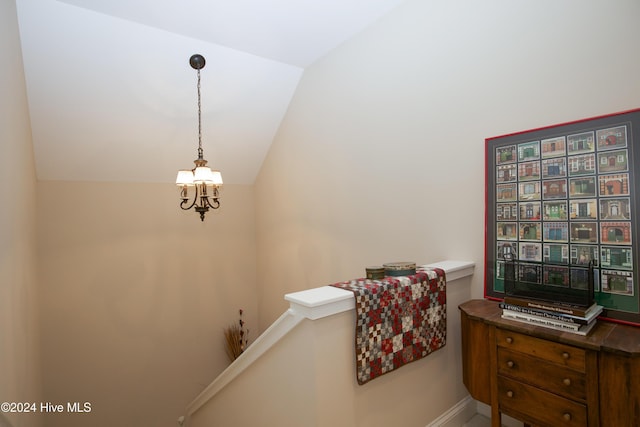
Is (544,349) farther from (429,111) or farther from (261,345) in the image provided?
(429,111)

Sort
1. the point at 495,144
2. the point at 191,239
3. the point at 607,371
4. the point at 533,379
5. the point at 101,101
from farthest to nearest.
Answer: the point at 191,239
the point at 101,101
the point at 495,144
the point at 533,379
the point at 607,371

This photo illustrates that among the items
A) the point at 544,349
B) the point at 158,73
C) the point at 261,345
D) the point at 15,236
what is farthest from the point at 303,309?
the point at 158,73

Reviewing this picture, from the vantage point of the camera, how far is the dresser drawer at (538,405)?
142 centimetres

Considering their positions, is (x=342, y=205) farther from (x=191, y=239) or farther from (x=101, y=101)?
(x=101, y=101)

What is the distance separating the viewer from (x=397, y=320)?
5.52 feet

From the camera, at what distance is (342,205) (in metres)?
3.27

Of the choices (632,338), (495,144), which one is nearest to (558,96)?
(495,144)

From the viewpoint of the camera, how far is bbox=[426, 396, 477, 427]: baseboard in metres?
2.02

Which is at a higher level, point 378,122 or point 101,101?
point 101,101

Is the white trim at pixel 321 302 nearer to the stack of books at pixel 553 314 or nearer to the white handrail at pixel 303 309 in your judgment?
the white handrail at pixel 303 309

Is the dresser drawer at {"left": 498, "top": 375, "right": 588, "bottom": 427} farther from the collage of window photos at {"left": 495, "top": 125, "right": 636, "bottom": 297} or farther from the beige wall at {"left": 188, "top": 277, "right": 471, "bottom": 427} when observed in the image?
the collage of window photos at {"left": 495, "top": 125, "right": 636, "bottom": 297}

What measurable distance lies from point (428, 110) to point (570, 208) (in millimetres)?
1167

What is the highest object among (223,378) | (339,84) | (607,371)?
(339,84)

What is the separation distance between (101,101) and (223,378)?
272cm
